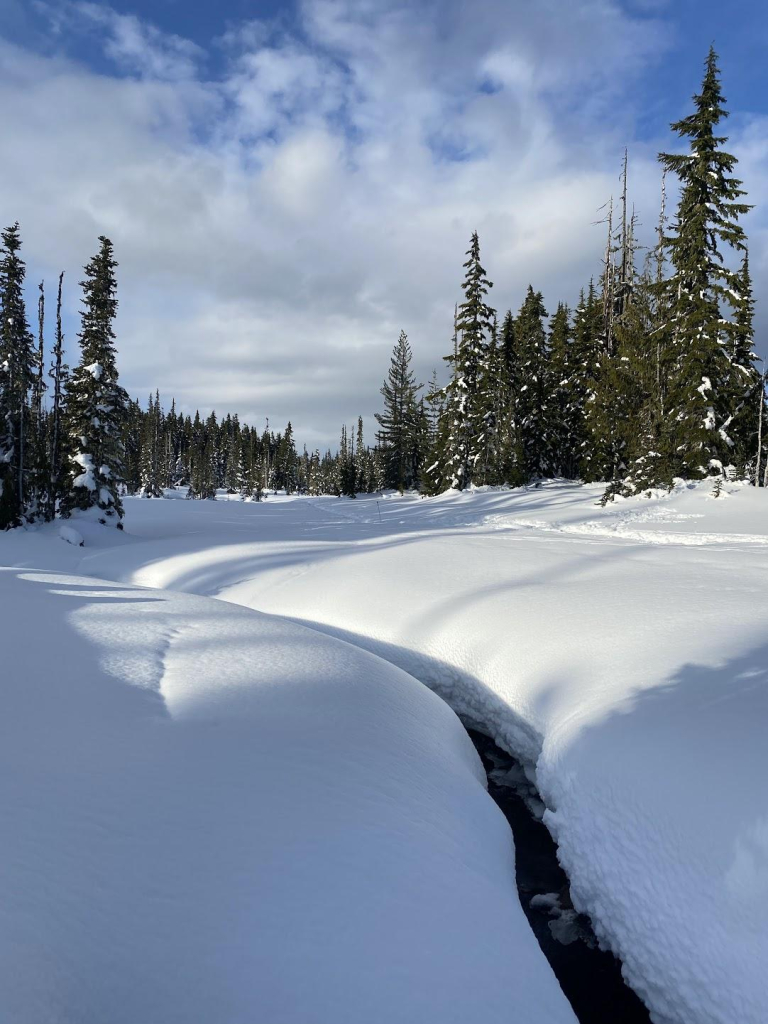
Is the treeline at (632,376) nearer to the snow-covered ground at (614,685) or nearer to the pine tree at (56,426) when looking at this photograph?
the snow-covered ground at (614,685)

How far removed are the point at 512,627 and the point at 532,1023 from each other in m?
4.47

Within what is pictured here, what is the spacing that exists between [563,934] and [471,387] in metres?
28.0

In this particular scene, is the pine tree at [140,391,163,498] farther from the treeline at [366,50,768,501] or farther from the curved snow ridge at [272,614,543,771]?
the curved snow ridge at [272,614,543,771]

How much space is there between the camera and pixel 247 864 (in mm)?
2537

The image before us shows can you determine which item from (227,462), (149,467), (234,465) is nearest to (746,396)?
(149,467)

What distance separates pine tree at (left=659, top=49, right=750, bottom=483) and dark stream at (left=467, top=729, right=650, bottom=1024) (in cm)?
1717

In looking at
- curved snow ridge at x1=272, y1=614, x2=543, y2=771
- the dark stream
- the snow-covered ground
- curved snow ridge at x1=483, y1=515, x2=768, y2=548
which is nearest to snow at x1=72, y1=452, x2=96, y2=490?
the snow-covered ground

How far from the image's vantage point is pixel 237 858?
255cm

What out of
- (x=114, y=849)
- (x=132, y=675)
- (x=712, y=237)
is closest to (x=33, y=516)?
(x=132, y=675)

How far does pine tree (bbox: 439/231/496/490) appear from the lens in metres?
29.2

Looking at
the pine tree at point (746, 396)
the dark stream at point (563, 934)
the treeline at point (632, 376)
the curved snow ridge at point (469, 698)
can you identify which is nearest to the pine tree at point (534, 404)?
the treeline at point (632, 376)

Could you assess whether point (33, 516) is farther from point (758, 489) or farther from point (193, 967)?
point (758, 489)

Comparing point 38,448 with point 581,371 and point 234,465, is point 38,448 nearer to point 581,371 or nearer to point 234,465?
point 581,371

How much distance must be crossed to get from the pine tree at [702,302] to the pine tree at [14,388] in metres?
22.2
